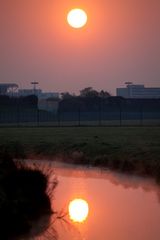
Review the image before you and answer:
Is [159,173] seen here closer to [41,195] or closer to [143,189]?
[143,189]

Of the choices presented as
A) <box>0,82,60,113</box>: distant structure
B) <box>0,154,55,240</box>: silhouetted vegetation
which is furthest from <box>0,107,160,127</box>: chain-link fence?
<box>0,154,55,240</box>: silhouetted vegetation

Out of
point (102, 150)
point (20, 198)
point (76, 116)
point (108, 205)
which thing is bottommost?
point (108, 205)

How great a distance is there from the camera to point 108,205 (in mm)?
19609

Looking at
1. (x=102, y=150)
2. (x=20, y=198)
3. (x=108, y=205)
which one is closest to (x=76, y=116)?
(x=102, y=150)

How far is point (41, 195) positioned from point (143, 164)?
371 inches

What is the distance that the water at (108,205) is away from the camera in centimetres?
1582

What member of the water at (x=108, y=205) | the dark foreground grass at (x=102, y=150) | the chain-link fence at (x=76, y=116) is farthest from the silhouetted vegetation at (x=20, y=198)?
the chain-link fence at (x=76, y=116)

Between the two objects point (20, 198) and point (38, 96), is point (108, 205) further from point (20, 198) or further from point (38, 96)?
point (38, 96)

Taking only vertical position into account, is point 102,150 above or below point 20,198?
above

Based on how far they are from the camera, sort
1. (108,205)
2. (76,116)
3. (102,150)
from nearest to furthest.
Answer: (108,205)
(102,150)
(76,116)

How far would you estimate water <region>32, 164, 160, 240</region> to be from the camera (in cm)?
1582

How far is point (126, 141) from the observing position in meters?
35.5

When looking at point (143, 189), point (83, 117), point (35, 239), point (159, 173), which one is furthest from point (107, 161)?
point (83, 117)

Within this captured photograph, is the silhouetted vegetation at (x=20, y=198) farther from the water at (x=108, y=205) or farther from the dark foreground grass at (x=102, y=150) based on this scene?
the dark foreground grass at (x=102, y=150)
